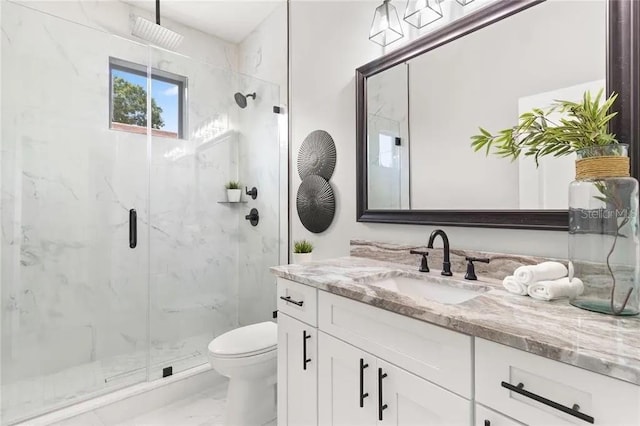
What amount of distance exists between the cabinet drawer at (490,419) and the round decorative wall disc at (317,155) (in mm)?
1477

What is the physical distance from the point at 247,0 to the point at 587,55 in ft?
7.73

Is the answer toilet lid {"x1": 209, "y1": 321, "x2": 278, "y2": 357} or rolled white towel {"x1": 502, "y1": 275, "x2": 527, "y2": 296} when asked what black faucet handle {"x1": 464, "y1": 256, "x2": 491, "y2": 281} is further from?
toilet lid {"x1": 209, "y1": 321, "x2": 278, "y2": 357}

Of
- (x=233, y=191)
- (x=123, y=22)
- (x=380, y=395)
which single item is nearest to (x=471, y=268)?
(x=380, y=395)

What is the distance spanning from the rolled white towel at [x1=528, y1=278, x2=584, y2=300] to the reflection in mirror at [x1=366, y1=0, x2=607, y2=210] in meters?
0.31

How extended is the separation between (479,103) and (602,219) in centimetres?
66

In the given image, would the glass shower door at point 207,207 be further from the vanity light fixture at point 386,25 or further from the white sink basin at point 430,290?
the white sink basin at point 430,290

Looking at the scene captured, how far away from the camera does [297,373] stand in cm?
134

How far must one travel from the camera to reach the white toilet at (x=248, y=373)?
1.67m

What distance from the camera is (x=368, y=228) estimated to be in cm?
179

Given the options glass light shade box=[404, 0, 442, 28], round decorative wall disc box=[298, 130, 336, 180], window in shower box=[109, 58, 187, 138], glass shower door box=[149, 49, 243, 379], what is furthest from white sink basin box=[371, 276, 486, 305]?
window in shower box=[109, 58, 187, 138]

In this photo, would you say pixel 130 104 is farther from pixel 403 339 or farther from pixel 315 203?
pixel 403 339

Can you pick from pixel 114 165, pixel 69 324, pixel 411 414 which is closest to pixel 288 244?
pixel 114 165

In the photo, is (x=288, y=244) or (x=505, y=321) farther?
(x=288, y=244)

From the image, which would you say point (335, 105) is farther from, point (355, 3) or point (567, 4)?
point (567, 4)
